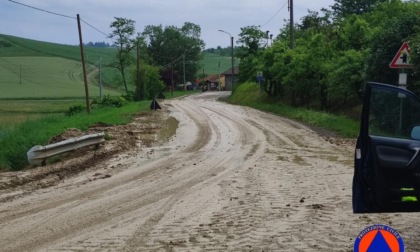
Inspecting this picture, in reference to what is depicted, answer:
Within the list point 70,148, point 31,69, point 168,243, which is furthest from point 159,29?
point 168,243

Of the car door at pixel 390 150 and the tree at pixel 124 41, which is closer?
the car door at pixel 390 150

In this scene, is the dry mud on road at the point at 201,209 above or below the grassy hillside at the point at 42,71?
below

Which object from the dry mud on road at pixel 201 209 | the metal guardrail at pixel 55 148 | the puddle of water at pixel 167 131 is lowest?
the puddle of water at pixel 167 131

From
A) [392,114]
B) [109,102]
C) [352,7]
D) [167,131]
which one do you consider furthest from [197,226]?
[352,7]

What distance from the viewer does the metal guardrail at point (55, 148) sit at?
11.8 metres

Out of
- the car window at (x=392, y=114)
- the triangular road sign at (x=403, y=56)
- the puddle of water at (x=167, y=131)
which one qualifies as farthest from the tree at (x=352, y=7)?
the car window at (x=392, y=114)

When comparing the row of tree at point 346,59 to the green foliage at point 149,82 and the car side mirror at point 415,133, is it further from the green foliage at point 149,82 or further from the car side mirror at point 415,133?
the green foliage at point 149,82

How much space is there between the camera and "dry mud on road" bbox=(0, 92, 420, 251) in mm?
5461

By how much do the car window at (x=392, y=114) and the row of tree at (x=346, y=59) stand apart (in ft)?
32.9

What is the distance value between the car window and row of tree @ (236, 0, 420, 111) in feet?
32.9

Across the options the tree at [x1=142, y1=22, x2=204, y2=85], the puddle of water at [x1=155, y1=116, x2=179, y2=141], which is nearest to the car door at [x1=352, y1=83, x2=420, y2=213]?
the puddle of water at [x1=155, y1=116, x2=179, y2=141]

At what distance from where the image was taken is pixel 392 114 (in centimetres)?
466

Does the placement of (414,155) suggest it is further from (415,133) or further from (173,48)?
(173,48)

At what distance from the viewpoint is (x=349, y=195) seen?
761 centimetres
